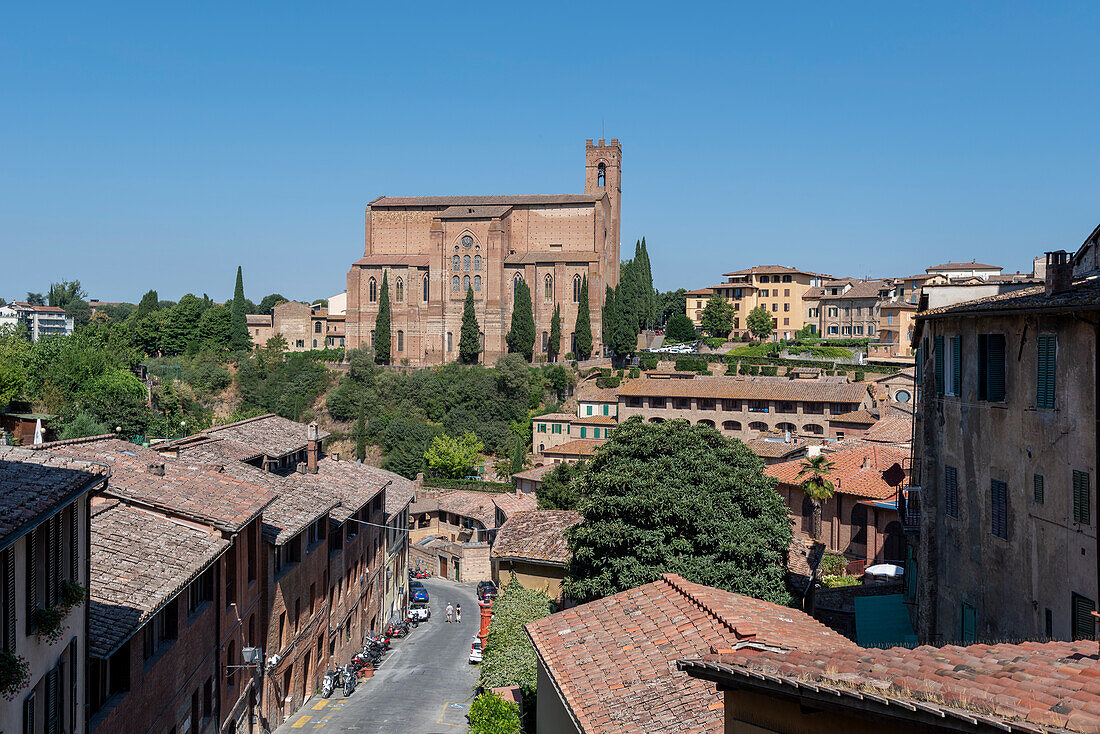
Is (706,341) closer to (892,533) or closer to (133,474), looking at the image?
(892,533)

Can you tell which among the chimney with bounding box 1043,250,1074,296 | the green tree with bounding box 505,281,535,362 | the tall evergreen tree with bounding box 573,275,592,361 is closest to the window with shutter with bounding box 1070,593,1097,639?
the chimney with bounding box 1043,250,1074,296

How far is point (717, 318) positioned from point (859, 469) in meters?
70.0

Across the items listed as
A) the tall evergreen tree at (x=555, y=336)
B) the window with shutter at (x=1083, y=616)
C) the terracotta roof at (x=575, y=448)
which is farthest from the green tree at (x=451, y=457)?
the window with shutter at (x=1083, y=616)

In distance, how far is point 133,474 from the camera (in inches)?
766

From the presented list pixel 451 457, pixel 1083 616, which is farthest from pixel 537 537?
pixel 451 457

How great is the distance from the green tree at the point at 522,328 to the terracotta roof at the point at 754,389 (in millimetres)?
19338

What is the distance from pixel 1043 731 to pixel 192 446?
24536 millimetres

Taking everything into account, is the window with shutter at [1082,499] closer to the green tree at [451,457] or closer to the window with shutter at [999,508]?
the window with shutter at [999,508]

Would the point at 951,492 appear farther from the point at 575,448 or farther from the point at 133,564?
Answer: the point at 575,448

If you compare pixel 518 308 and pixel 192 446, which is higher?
pixel 518 308

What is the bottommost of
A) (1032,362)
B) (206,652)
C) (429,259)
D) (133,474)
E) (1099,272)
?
(206,652)

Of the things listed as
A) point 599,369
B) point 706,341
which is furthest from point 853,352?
point 599,369

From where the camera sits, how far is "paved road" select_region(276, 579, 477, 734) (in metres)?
24.2

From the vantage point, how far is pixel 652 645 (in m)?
13.6
